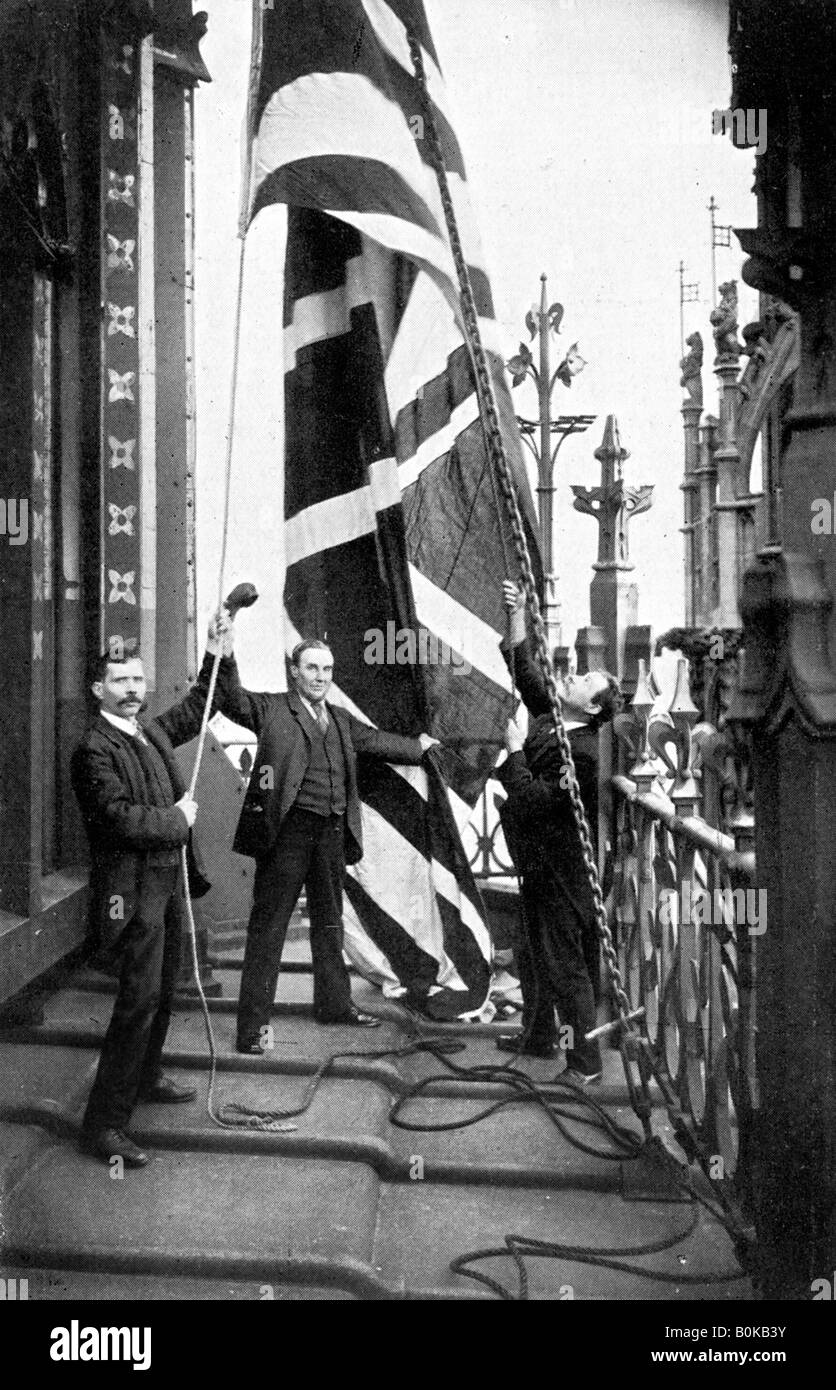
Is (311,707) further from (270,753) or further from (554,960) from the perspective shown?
(554,960)

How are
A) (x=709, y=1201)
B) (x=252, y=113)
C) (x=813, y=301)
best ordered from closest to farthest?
(x=813, y=301)
(x=709, y=1201)
(x=252, y=113)

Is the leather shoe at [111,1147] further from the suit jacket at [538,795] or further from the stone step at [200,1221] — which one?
the suit jacket at [538,795]

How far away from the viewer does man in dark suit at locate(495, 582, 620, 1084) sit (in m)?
2.86

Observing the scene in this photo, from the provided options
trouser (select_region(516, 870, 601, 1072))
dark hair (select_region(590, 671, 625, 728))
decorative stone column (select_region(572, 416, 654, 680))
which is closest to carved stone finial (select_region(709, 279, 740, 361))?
decorative stone column (select_region(572, 416, 654, 680))

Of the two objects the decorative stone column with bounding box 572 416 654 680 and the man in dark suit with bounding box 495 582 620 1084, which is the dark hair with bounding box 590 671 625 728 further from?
the decorative stone column with bounding box 572 416 654 680

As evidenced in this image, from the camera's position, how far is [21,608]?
8.30ft

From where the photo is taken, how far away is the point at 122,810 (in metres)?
2.52

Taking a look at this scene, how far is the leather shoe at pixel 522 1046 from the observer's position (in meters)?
2.78

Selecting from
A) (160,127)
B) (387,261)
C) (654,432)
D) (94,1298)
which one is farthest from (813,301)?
(94,1298)

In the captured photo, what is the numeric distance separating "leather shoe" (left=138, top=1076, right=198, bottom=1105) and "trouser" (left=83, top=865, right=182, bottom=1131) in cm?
1

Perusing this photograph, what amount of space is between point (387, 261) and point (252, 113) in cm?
47

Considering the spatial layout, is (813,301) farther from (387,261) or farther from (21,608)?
(21,608)

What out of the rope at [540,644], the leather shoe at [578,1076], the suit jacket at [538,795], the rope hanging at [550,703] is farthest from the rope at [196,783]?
the suit jacket at [538,795]

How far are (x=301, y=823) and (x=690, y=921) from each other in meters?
0.97
